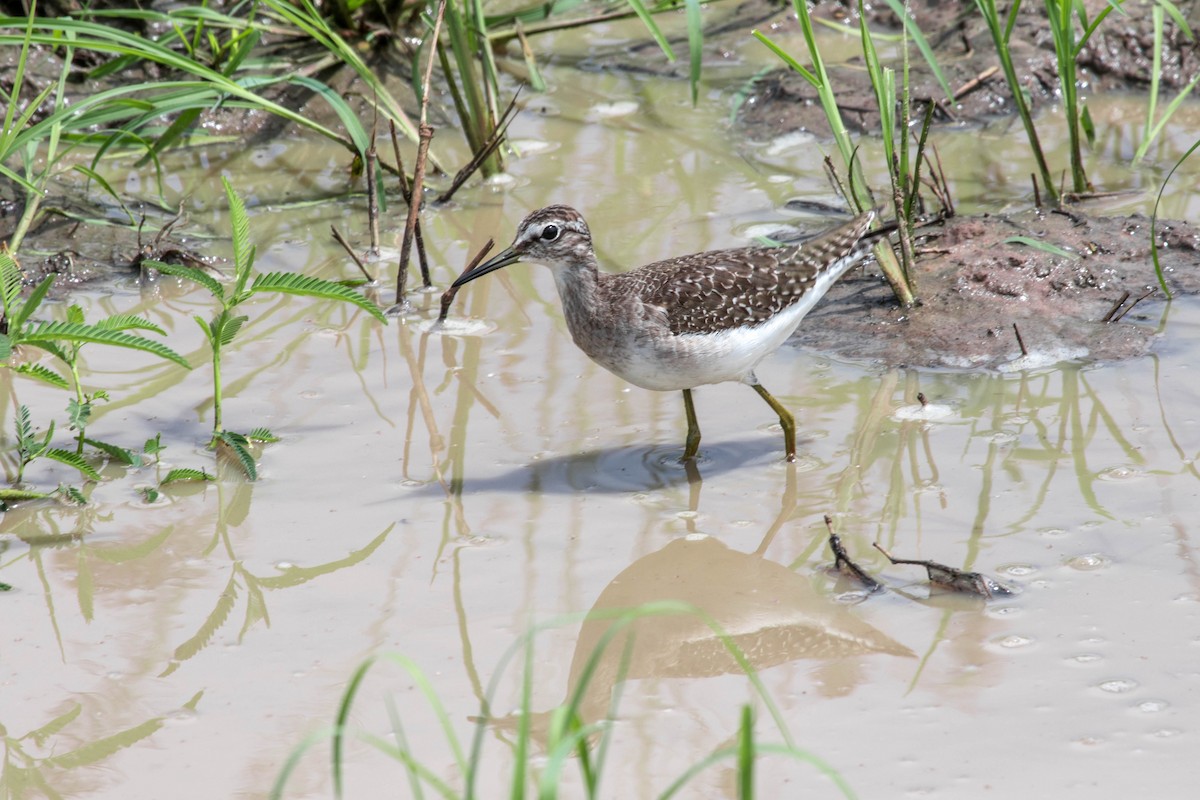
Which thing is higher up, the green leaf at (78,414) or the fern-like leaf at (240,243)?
the fern-like leaf at (240,243)

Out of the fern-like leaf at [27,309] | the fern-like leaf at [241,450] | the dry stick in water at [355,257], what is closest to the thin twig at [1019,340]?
the dry stick in water at [355,257]

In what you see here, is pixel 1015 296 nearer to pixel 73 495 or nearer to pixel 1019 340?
pixel 1019 340

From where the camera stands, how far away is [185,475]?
582cm

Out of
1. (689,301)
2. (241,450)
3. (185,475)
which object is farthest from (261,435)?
(689,301)

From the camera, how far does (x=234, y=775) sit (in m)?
4.13

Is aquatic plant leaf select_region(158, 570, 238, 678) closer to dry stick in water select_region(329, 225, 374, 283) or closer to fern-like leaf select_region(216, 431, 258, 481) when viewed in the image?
fern-like leaf select_region(216, 431, 258, 481)

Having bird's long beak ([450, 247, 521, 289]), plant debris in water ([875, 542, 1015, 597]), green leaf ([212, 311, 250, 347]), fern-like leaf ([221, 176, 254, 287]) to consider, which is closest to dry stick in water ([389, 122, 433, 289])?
bird's long beak ([450, 247, 521, 289])

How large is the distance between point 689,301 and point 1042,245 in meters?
2.42

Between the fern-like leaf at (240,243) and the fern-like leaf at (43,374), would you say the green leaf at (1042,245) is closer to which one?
the fern-like leaf at (240,243)

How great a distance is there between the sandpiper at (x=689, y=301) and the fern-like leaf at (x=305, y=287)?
2.48 feet

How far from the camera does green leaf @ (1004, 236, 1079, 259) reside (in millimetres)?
7391

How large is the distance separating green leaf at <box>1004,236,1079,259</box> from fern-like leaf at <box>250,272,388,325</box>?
11.9 ft

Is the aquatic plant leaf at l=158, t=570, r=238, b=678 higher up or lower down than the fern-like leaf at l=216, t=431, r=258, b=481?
lower down

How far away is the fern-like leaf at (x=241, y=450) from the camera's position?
5.82 m
